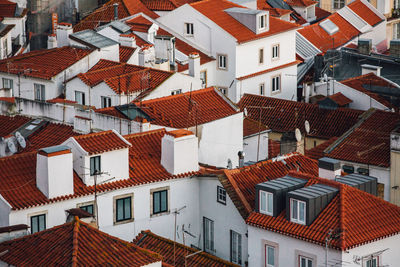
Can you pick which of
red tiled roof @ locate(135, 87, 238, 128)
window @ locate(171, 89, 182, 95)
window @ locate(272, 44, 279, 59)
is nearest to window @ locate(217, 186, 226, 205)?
red tiled roof @ locate(135, 87, 238, 128)

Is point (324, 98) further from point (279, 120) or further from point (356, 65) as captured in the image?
point (356, 65)

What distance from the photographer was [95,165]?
51.2 m

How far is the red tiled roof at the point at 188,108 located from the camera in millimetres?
60500

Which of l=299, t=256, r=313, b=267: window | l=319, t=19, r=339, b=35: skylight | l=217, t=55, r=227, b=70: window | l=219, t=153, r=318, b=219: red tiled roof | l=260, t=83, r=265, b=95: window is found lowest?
l=260, t=83, r=265, b=95: window

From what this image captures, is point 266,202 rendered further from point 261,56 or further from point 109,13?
point 109,13

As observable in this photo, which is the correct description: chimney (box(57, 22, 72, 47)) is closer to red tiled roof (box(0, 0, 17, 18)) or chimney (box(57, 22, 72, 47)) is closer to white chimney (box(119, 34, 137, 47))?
white chimney (box(119, 34, 137, 47))

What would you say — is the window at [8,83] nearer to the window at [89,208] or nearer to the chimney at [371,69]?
the window at [89,208]

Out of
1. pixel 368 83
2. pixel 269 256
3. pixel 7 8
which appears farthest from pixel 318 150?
pixel 7 8

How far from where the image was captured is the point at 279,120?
73625 millimetres

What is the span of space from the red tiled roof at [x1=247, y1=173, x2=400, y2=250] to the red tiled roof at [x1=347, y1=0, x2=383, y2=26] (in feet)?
175

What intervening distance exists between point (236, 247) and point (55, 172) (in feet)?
24.9

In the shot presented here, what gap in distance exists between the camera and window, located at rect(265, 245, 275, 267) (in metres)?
48.9

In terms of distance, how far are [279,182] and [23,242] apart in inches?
437

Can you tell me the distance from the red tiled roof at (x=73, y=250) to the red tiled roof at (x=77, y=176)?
6.02 meters
